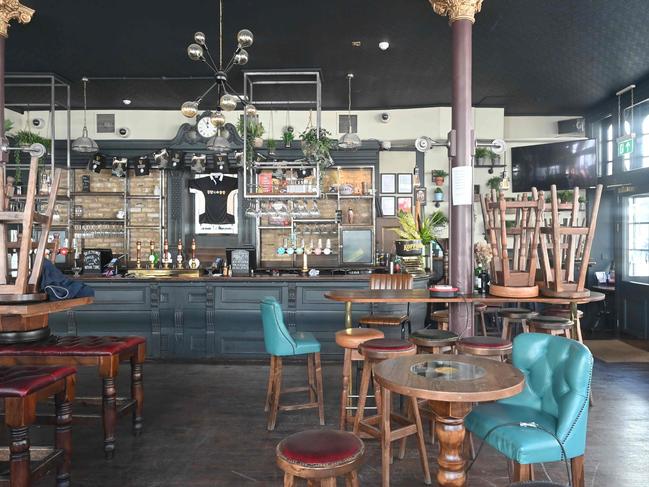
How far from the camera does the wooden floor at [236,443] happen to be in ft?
10.2

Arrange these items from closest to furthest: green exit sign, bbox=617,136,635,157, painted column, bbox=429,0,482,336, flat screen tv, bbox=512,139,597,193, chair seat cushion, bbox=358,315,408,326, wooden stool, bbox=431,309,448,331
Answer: painted column, bbox=429,0,482,336 < chair seat cushion, bbox=358,315,408,326 < wooden stool, bbox=431,309,448,331 < green exit sign, bbox=617,136,635,157 < flat screen tv, bbox=512,139,597,193

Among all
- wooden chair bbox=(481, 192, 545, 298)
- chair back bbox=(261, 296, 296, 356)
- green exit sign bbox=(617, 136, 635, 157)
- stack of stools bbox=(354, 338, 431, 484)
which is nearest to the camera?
stack of stools bbox=(354, 338, 431, 484)

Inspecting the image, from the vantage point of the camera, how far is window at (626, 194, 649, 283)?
25.3ft

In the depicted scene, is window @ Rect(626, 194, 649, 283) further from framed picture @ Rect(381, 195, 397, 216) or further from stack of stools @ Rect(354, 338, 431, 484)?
stack of stools @ Rect(354, 338, 431, 484)

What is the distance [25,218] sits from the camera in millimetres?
3221

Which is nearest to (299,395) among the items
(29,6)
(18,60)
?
(29,6)

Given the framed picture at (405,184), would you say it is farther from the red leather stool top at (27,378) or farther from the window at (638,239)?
the red leather stool top at (27,378)

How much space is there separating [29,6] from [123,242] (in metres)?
4.56

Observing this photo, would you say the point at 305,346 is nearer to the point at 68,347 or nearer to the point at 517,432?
the point at 68,347

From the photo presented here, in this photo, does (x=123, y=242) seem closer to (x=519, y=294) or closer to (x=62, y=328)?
(x=62, y=328)

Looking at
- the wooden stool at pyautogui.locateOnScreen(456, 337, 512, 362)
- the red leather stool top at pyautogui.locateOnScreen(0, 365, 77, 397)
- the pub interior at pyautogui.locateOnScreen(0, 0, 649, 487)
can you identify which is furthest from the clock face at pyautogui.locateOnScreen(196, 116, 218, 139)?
the wooden stool at pyautogui.locateOnScreen(456, 337, 512, 362)

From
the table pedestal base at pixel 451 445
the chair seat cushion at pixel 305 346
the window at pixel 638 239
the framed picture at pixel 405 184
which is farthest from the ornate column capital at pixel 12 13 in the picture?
the window at pixel 638 239

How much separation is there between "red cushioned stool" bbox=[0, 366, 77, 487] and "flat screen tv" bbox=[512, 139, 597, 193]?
8186 mm

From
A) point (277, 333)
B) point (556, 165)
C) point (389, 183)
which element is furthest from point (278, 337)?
point (556, 165)
